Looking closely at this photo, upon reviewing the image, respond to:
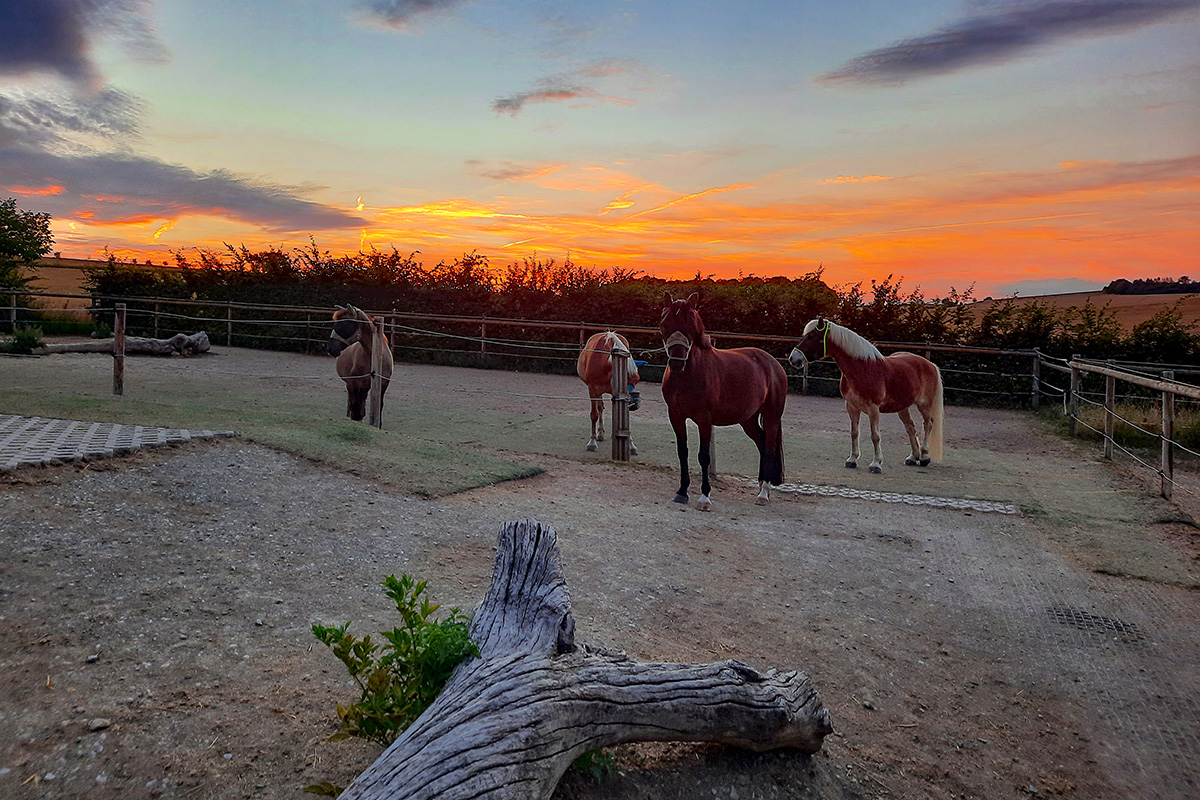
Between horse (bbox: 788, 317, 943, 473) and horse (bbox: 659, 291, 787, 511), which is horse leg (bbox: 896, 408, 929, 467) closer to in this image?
horse (bbox: 788, 317, 943, 473)

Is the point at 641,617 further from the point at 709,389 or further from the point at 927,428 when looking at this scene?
the point at 927,428

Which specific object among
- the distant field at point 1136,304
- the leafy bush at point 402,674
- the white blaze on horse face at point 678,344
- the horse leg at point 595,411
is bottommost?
the leafy bush at point 402,674

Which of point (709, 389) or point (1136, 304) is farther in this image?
point (1136, 304)

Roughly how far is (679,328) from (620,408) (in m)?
2.21

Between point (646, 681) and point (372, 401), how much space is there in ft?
22.2

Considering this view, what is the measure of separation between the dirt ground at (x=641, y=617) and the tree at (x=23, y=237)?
870 inches

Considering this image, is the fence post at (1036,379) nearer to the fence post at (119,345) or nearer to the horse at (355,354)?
the horse at (355,354)

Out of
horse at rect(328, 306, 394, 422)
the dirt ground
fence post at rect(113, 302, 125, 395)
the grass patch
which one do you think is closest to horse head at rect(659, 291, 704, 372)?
the dirt ground

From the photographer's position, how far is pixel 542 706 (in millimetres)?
1942

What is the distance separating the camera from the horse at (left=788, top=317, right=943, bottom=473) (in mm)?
8172

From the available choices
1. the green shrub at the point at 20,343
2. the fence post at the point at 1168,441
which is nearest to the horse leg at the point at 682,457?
the fence post at the point at 1168,441

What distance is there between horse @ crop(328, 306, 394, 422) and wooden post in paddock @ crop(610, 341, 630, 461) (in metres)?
2.86

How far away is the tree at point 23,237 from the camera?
22.2m

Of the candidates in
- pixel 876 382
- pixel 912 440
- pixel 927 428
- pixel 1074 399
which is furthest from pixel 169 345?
pixel 1074 399
